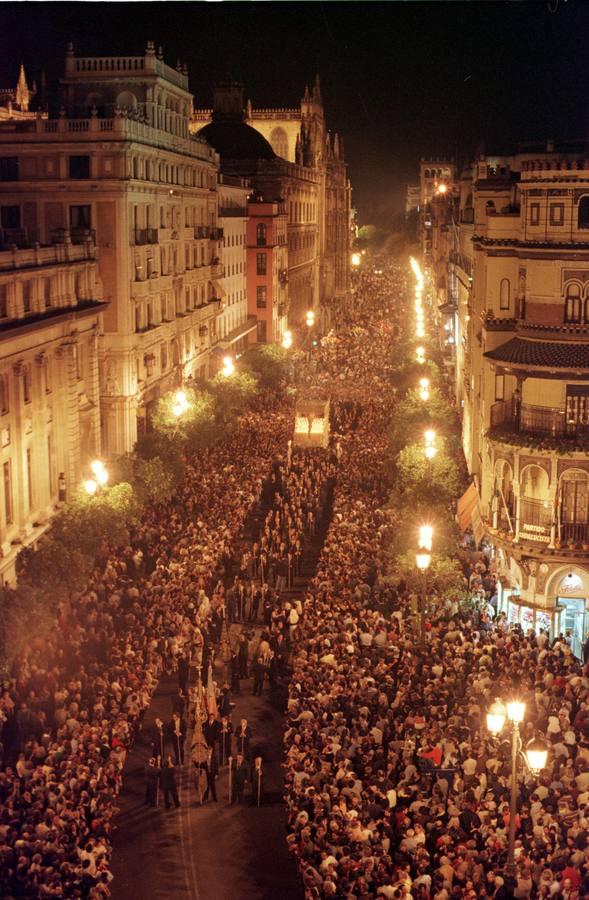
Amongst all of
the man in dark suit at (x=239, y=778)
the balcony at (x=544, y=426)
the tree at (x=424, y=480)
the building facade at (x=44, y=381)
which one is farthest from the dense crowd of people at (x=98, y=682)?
the balcony at (x=544, y=426)

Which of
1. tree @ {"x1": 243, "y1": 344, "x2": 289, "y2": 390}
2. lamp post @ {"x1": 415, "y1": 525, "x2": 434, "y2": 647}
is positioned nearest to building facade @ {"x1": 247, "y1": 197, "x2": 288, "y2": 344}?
tree @ {"x1": 243, "y1": 344, "x2": 289, "y2": 390}

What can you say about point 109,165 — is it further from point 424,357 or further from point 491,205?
point 424,357

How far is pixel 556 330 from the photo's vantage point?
39.2 metres

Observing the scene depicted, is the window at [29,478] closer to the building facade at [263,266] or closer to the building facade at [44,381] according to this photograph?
the building facade at [44,381]

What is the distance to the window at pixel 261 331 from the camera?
105m

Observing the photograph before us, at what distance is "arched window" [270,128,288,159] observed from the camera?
154m

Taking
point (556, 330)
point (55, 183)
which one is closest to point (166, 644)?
point (556, 330)

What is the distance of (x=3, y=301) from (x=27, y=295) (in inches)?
104

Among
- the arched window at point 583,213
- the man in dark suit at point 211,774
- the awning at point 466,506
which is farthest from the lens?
the awning at point 466,506

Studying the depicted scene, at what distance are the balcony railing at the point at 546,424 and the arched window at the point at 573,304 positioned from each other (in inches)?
105

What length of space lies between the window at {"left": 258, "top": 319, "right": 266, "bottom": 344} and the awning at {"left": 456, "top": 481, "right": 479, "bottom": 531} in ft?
192

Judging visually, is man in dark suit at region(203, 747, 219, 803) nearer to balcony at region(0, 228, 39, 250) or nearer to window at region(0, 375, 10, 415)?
window at region(0, 375, 10, 415)

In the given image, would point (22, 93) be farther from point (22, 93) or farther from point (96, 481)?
point (96, 481)

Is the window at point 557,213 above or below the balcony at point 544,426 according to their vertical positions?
above
